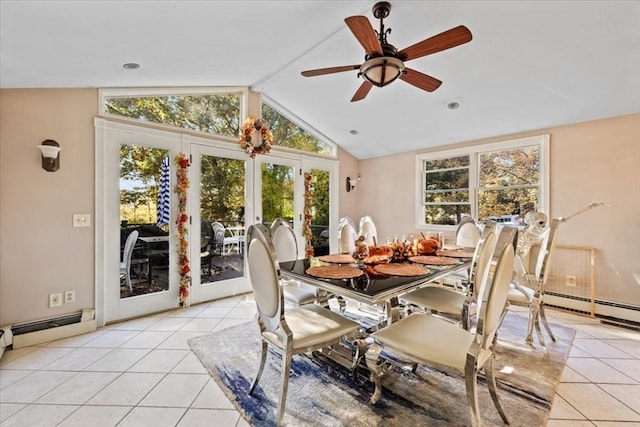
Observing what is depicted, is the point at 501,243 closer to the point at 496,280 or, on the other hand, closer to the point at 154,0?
the point at 496,280

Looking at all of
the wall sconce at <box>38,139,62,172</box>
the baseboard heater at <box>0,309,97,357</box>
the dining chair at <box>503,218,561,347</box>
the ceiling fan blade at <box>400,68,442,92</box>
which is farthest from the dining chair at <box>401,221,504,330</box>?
the wall sconce at <box>38,139,62,172</box>

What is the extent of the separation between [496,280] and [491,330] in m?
0.29

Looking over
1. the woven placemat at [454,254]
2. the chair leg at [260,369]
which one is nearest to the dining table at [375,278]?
the woven placemat at [454,254]

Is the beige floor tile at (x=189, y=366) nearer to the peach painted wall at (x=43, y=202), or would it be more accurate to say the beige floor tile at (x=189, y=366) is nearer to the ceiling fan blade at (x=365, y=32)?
the peach painted wall at (x=43, y=202)

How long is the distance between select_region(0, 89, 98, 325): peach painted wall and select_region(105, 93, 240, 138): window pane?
35 cm

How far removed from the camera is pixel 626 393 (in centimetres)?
193

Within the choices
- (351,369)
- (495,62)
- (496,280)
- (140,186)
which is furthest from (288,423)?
(495,62)

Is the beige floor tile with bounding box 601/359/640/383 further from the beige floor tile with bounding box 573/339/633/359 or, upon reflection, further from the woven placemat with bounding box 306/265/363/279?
the woven placemat with bounding box 306/265/363/279

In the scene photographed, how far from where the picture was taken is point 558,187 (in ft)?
11.6

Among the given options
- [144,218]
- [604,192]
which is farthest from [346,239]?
[604,192]

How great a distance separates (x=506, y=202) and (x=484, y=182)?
43 cm

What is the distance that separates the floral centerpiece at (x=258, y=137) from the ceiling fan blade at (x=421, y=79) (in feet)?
7.80

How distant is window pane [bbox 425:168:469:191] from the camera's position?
14.8 ft

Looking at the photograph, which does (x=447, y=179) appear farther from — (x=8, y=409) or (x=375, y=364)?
(x=8, y=409)
